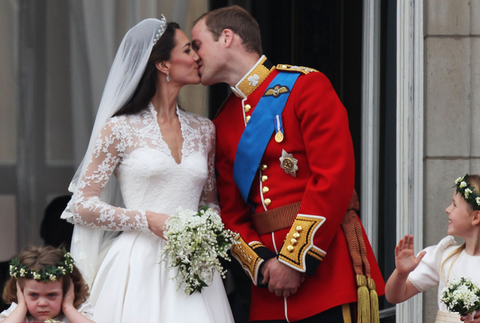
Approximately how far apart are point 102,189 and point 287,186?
86 centimetres

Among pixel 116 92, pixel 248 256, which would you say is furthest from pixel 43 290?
pixel 116 92

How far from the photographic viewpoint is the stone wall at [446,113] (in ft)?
13.6

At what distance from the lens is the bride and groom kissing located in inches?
127

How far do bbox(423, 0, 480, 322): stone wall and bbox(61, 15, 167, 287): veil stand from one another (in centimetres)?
162

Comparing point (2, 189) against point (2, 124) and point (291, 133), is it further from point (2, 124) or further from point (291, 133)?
point (291, 133)

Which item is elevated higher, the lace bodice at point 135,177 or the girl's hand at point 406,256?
the lace bodice at point 135,177

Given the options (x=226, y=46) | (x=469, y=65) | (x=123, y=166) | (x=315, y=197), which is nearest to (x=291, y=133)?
(x=315, y=197)

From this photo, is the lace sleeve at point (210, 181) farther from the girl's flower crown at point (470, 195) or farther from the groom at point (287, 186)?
the girl's flower crown at point (470, 195)

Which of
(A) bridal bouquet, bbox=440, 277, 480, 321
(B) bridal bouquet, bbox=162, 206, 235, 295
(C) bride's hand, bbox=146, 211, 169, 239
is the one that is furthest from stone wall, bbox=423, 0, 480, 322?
(C) bride's hand, bbox=146, 211, 169, 239

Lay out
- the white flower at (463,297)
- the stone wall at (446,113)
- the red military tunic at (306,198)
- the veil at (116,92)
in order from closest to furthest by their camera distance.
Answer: the white flower at (463,297), the red military tunic at (306,198), the veil at (116,92), the stone wall at (446,113)

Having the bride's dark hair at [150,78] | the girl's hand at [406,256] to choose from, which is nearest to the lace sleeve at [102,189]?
the bride's dark hair at [150,78]

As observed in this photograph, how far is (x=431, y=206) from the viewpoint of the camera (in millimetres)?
4141

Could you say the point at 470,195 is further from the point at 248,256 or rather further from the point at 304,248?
the point at 248,256

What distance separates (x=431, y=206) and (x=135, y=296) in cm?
184
